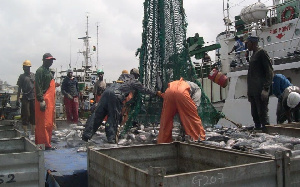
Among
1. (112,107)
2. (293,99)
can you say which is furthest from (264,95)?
(112,107)

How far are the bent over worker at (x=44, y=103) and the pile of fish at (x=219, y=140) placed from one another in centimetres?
52

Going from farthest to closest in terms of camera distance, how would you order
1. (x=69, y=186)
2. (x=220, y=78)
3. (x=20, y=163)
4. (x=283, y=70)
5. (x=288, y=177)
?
(x=220, y=78), (x=283, y=70), (x=69, y=186), (x=20, y=163), (x=288, y=177)

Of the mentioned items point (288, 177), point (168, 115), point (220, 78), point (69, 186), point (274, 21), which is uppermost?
point (274, 21)

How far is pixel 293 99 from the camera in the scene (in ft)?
21.5

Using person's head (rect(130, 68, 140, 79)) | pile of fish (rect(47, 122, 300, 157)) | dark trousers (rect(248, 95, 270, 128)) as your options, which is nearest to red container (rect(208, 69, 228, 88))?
pile of fish (rect(47, 122, 300, 157))

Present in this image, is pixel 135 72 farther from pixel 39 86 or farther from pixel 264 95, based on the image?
pixel 264 95

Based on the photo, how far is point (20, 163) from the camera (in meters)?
2.73

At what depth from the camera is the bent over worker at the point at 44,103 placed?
5.57 metres

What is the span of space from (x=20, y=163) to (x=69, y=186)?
105cm

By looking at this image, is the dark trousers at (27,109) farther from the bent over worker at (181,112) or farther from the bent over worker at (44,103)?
the bent over worker at (181,112)

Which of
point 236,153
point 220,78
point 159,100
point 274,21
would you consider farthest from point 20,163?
point 274,21

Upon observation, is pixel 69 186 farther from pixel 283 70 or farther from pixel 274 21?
Answer: pixel 274 21

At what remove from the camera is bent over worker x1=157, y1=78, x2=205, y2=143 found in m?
5.25

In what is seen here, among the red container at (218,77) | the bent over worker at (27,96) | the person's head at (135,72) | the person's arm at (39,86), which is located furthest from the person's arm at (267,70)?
the red container at (218,77)
